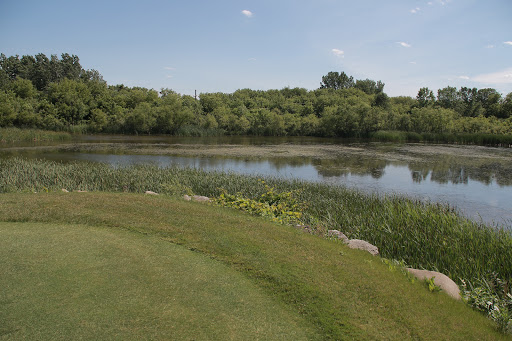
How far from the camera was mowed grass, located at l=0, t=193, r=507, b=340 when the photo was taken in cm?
330

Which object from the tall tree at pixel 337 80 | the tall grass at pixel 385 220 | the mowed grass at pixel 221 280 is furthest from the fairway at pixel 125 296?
the tall tree at pixel 337 80

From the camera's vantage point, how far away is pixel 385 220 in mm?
8141

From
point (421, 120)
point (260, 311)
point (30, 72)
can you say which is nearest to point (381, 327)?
point (260, 311)

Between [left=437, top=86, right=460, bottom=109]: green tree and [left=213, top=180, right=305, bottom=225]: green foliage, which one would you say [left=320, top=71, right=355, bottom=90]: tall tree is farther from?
[left=213, top=180, right=305, bottom=225]: green foliage

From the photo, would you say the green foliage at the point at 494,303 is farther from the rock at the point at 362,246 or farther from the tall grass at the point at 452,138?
the tall grass at the point at 452,138

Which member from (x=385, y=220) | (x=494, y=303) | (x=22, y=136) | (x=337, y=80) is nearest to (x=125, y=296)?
(x=494, y=303)

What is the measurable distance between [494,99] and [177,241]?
8588cm

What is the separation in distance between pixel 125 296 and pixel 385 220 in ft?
21.0

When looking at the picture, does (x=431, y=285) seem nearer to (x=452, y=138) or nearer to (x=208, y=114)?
(x=452, y=138)

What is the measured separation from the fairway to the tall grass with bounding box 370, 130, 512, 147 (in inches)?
1969

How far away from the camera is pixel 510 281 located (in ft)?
18.7

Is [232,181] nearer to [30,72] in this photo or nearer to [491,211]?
[491,211]

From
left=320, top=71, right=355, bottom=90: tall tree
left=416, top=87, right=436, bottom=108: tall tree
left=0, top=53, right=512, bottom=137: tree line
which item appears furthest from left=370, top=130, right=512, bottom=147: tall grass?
→ left=320, top=71, right=355, bottom=90: tall tree

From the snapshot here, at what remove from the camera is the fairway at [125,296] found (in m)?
3.09
